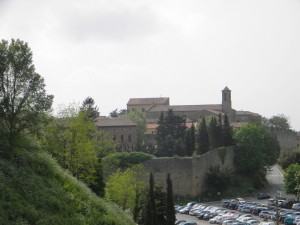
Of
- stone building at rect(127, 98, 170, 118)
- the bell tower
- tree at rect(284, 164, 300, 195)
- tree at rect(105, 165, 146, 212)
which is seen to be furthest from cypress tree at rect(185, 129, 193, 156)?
stone building at rect(127, 98, 170, 118)

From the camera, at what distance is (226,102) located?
113 metres

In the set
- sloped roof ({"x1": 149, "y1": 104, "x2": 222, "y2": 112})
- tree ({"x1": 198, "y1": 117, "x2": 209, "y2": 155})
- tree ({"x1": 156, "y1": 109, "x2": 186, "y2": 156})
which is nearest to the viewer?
tree ({"x1": 198, "y1": 117, "x2": 209, "y2": 155})

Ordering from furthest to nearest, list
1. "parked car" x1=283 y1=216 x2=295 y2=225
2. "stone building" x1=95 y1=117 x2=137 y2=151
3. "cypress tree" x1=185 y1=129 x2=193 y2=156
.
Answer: "stone building" x1=95 y1=117 x2=137 y2=151 < "cypress tree" x1=185 y1=129 x2=193 y2=156 < "parked car" x1=283 y1=216 x2=295 y2=225

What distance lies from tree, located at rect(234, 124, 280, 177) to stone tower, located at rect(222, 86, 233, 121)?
39.4 metres

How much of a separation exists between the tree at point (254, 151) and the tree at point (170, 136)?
783 cm

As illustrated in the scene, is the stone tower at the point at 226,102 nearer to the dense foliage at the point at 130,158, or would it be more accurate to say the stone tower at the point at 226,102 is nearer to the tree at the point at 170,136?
the tree at the point at 170,136

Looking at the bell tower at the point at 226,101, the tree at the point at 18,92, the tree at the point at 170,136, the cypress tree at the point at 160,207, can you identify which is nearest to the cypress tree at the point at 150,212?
the cypress tree at the point at 160,207

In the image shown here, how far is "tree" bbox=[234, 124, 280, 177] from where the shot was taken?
6856 centimetres

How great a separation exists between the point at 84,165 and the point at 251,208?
79.5ft

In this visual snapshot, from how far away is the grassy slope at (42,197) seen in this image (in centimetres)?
1888

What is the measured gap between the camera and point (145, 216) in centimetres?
3391

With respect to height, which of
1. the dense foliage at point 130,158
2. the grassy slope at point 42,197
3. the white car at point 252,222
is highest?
the dense foliage at point 130,158

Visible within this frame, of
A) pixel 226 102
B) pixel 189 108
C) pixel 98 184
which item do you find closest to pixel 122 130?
pixel 189 108

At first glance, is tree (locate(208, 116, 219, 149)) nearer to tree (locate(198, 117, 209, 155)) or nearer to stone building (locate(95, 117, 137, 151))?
tree (locate(198, 117, 209, 155))
